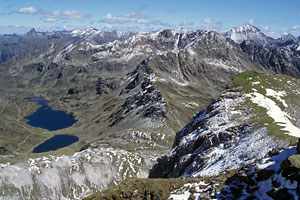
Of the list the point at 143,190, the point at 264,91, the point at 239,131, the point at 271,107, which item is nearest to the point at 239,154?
the point at 239,131

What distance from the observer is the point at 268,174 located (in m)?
28.1

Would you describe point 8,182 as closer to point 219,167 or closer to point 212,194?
point 219,167

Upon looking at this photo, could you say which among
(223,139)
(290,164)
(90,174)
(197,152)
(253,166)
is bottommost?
(90,174)

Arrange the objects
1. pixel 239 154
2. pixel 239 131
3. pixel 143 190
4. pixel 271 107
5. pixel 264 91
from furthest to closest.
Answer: pixel 264 91, pixel 271 107, pixel 239 131, pixel 239 154, pixel 143 190

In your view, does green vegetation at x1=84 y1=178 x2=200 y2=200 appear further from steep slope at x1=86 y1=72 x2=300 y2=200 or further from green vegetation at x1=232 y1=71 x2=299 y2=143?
green vegetation at x1=232 y1=71 x2=299 y2=143

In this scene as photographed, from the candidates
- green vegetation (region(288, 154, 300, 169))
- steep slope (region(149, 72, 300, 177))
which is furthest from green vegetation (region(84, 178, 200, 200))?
steep slope (region(149, 72, 300, 177))

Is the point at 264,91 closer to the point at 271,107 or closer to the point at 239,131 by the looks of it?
the point at 271,107

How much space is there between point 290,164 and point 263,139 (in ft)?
85.4

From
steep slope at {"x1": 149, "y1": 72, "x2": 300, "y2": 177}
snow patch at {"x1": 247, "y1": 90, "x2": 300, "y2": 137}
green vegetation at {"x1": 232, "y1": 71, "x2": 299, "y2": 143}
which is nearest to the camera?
steep slope at {"x1": 149, "y1": 72, "x2": 300, "y2": 177}

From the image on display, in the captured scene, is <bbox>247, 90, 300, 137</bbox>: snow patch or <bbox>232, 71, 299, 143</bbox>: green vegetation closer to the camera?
<bbox>232, 71, 299, 143</bbox>: green vegetation

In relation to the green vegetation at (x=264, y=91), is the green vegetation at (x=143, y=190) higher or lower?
lower

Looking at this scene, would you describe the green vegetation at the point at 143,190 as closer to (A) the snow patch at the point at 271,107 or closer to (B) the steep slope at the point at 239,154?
(B) the steep slope at the point at 239,154

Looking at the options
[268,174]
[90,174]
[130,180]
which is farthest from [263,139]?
[90,174]

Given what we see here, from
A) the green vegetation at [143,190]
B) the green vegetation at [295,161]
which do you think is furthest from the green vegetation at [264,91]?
the green vegetation at [143,190]
